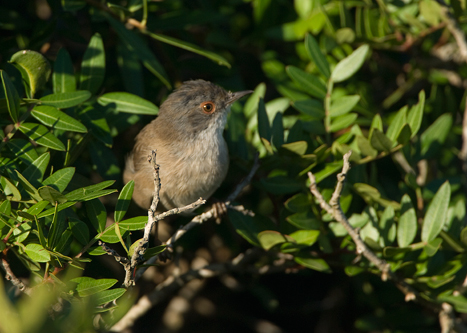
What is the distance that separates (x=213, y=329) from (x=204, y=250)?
1.08 metres

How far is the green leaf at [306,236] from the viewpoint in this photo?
3.08 m

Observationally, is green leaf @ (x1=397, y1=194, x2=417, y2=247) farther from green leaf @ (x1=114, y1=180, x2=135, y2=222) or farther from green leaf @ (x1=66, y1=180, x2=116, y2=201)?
green leaf @ (x1=66, y1=180, x2=116, y2=201)

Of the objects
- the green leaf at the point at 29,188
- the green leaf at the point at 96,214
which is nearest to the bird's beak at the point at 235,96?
the green leaf at the point at 96,214

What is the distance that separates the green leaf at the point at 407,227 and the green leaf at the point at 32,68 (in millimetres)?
2653

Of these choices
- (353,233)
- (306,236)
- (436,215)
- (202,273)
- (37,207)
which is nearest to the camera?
(37,207)

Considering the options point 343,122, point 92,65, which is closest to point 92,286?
point 92,65

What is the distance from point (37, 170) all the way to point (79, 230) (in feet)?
1.43

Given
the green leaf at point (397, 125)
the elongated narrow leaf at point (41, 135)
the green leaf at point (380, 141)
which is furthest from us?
the green leaf at point (397, 125)

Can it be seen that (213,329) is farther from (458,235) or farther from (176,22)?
(176,22)

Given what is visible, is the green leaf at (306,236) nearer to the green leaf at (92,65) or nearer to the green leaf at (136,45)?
the green leaf at (136,45)

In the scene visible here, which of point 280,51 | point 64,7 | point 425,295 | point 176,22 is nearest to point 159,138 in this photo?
point 176,22

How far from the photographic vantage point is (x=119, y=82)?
13.3ft

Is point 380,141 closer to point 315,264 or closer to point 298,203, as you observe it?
point 298,203

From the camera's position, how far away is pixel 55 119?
2834mm
